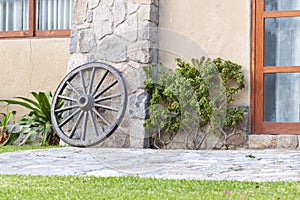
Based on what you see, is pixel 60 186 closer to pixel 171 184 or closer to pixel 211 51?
pixel 171 184

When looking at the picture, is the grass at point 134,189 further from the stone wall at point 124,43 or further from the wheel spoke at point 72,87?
the wheel spoke at point 72,87

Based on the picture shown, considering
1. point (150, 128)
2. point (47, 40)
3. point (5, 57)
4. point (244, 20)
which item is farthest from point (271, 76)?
point (5, 57)

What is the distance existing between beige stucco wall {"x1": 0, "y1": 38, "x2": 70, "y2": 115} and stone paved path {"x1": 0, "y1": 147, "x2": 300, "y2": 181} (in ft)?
6.46

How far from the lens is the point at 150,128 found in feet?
20.7

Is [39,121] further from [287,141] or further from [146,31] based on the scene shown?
[287,141]

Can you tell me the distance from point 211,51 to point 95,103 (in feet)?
4.18

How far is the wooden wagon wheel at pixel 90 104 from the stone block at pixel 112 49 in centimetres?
12

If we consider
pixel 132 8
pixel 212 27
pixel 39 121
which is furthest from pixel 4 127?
pixel 212 27

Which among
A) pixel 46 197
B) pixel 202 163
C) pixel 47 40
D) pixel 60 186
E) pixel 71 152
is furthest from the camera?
pixel 47 40

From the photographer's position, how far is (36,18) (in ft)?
25.8

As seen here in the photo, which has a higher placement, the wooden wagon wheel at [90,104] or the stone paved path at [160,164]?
the wooden wagon wheel at [90,104]

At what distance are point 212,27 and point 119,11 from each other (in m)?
0.96

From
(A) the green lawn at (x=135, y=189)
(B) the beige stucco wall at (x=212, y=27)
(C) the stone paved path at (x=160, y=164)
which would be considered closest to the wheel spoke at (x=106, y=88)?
(B) the beige stucco wall at (x=212, y=27)

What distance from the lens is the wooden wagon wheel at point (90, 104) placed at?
20.9 feet
